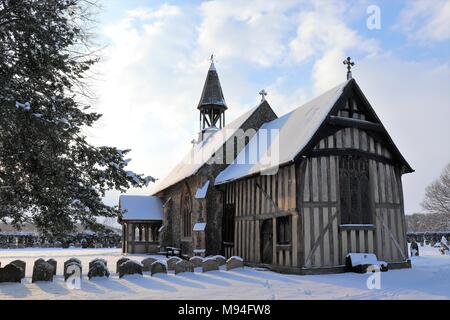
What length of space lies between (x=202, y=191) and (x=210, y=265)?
6.20 meters

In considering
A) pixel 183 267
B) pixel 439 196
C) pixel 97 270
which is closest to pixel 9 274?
pixel 97 270

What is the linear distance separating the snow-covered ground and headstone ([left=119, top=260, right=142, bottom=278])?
0.25 meters

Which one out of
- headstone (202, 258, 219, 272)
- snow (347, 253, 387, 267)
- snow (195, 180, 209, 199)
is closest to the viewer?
snow (347, 253, 387, 267)

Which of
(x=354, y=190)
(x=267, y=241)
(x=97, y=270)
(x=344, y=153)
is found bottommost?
(x=97, y=270)

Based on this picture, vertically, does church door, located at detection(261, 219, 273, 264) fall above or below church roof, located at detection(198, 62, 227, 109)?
below

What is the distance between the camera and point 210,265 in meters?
14.1

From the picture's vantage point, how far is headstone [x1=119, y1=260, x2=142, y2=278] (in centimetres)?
1257

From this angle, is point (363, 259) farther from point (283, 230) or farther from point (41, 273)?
point (41, 273)

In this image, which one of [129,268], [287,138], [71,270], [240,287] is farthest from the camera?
[287,138]

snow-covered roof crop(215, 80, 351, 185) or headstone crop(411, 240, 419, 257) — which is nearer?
snow-covered roof crop(215, 80, 351, 185)

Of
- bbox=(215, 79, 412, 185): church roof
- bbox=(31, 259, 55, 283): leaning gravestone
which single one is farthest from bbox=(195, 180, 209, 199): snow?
bbox=(31, 259, 55, 283): leaning gravestone

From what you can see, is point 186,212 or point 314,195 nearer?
point 314,195

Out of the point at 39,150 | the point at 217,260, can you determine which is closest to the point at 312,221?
the point at 217,260

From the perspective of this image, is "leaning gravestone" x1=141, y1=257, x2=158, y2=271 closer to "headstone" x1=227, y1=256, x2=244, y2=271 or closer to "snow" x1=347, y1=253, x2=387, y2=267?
"headstone" x1=227, y1=256, x2=244, y2=271
